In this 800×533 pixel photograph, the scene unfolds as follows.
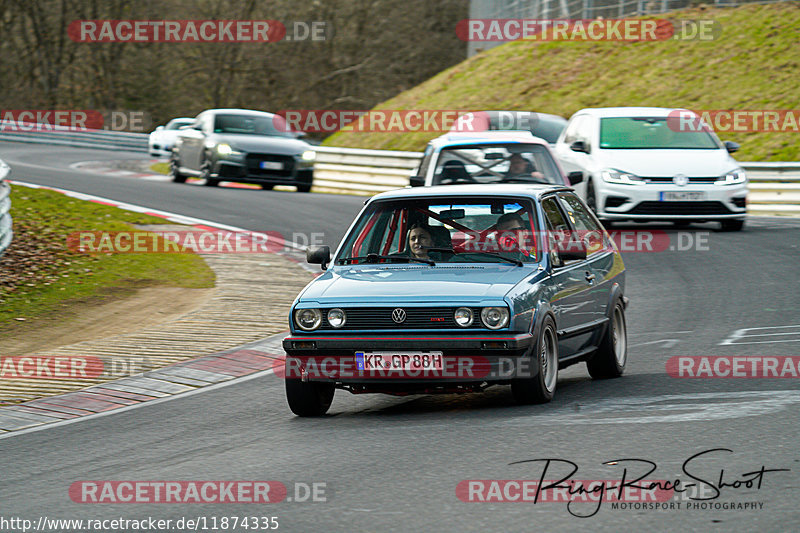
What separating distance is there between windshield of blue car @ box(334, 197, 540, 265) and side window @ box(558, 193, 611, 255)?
0.81 metres

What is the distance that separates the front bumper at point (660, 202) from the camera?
1798 cm

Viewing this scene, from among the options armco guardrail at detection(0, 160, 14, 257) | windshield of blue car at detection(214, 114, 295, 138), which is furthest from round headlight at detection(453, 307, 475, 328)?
windshield of blue car at detection(214, 114, 295, 138)

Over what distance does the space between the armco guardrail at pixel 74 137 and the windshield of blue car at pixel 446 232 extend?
115ft

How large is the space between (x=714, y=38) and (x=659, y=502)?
30556mm

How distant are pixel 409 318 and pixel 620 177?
36.0 ft

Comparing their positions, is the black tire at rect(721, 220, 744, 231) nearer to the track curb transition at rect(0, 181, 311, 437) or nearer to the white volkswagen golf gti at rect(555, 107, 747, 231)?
the white volkswagen golf gti at rect(555, 107, 747, 231)

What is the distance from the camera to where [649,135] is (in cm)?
1927

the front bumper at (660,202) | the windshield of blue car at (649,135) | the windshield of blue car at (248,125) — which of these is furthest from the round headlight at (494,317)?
the windshield of blue car at (248,125)

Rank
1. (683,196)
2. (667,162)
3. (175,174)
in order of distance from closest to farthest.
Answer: (683,196)
(667,162)
(175,174)

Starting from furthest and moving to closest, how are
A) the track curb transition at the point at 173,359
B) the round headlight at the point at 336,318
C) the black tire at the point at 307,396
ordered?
1. the track curb transition at the point at 173,359
2. the black tire at the point at 307,396
3. the round headlight at the point at 336,318

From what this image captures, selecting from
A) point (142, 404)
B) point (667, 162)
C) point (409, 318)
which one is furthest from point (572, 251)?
point (667, 162)

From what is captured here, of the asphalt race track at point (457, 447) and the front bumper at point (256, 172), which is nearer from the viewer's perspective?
the asphalt race track at point (457, 447)

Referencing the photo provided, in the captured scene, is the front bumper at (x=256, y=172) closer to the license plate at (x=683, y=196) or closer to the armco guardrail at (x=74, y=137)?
the license plate at (x=683, y=196)

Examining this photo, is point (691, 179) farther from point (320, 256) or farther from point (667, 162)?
point (320, 256)
